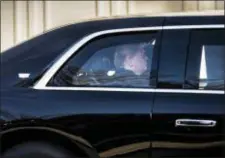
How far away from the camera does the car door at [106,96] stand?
4.00m

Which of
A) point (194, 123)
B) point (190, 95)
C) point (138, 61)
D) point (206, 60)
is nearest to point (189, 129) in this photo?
point (194, 123)

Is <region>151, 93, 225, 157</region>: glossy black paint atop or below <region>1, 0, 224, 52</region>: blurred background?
below

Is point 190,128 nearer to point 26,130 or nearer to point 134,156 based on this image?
point 134,156

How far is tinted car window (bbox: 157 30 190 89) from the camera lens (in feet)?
13.3

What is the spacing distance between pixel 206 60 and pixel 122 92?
61cm

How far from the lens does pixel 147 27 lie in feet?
13.8

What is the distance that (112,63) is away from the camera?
167 inches

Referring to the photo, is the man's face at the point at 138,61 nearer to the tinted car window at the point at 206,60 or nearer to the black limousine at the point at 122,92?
the black limousine at the point at 122,92

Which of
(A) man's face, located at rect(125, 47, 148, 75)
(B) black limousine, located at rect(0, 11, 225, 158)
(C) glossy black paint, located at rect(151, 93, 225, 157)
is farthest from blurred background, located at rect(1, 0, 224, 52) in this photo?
(C) glossy black paint, located at rect(151, 93, 225, 157)

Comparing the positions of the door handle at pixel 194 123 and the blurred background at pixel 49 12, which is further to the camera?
the blurred background at pixel 49 12

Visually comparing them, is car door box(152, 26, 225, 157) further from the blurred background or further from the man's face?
the blurred background

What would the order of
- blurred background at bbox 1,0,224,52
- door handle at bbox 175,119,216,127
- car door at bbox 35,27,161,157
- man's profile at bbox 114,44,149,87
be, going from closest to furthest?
1. door handle at bbox 175,119,216,127
2. car door at bbox 35,27,161,157
3. man's profile at bbox 114,44,149,87
4. blurred background at bbox 1,0,224,52

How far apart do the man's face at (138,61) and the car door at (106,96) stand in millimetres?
20

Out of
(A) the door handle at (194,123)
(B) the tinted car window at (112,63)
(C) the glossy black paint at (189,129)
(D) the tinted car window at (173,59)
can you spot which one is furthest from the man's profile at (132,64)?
(A) the door handle at (194,123)
